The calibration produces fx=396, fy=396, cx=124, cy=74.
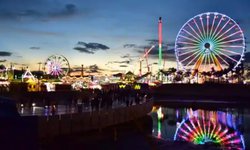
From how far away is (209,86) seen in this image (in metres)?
103

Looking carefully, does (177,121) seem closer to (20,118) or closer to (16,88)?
(16,88)

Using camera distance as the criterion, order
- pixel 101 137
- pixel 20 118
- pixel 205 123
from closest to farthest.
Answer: pixel 20 118 → pixel 101 137 → pixel 205 123

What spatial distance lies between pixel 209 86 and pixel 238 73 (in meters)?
25.0

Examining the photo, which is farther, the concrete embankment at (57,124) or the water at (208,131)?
the water at (208,131)

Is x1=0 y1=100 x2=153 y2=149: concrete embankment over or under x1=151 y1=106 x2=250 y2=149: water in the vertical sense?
over

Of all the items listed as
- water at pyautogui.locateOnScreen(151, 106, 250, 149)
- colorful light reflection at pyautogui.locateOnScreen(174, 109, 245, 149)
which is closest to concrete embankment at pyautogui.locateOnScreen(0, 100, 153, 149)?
water at pyautogui.locateOnScreen(151, 106, 250, 149)

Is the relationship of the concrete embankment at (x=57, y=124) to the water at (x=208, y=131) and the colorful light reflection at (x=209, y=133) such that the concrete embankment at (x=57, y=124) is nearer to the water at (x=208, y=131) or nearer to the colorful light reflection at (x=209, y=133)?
the water at (x=208, y=131)

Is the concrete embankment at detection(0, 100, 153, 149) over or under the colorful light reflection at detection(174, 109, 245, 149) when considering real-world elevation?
over

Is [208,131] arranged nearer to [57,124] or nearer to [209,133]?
[209,133]

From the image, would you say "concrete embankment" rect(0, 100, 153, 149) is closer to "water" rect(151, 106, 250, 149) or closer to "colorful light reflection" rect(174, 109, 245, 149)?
"water" rect(151, 106, 250, 149)

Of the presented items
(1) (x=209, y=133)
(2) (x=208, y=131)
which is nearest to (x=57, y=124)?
(1) (x=209, y=133)

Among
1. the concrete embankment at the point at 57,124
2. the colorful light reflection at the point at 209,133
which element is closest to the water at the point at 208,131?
the colorful light reflection at the point at 209,133

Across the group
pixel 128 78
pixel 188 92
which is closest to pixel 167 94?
pixel 188 92

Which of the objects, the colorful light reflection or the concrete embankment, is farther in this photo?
the colorful light reflection
